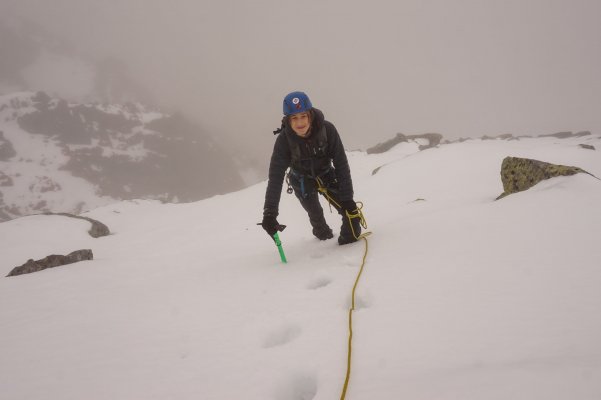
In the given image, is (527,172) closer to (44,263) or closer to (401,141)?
(44,263)

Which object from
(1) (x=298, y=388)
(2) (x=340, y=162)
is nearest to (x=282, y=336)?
(1) (x=298, y=388)

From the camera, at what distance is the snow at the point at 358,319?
2078 mm

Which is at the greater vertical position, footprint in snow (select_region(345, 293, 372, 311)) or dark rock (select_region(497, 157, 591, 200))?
dark rock (select_region(497, 157, 591, 200))

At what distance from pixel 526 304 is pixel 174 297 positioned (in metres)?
4.24

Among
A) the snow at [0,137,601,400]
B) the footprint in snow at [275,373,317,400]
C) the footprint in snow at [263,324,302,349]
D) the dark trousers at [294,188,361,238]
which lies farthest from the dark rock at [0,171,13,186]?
the footprint in snow at [275,373,317,400]

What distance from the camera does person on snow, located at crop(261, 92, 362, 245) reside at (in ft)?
15.8

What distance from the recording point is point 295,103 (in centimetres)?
460

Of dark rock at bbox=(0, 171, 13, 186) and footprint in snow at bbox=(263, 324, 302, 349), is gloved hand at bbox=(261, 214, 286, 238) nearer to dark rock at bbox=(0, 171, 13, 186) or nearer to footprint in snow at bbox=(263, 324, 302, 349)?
footprint in snow at bbox=(263, 324, 302, 349)

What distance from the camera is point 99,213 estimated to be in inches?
1070

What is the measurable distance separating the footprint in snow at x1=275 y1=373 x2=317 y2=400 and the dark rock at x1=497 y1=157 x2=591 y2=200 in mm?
5934

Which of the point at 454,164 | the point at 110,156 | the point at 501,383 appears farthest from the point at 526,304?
the point at 110,156

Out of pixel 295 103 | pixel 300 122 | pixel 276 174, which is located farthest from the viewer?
pixel 276 174

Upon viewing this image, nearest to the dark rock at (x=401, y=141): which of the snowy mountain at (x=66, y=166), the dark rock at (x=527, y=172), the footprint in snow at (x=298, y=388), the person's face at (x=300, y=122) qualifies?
the dark rock at (x=527, y=172)

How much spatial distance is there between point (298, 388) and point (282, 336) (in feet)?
2.31
